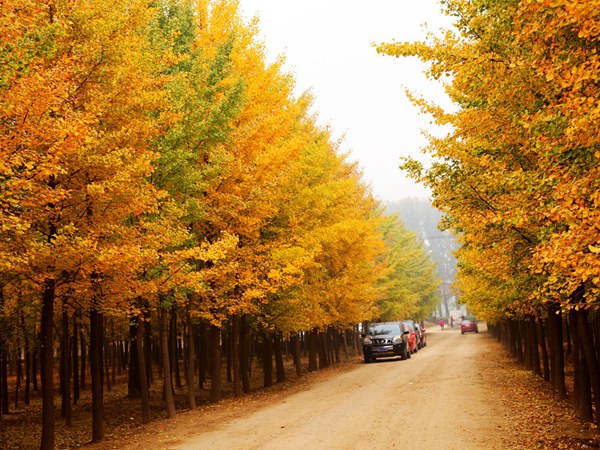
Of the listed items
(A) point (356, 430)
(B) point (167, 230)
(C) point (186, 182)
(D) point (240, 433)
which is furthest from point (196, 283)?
(A) point (356, 430)

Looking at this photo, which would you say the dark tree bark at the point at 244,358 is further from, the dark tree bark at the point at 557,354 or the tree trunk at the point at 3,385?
the dark tree bark at the point at 557,354

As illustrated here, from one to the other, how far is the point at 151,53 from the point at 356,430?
330 inches

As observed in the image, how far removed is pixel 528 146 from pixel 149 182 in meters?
8.30

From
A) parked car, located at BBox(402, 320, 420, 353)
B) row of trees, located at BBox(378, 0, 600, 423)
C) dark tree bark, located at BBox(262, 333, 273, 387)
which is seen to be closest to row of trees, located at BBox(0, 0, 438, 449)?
dark tree bark, located at BBox(262, 333, 273, 387)

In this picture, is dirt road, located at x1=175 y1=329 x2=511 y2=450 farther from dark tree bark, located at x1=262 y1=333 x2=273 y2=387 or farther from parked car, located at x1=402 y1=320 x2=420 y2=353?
parked car, located at x1=402 y1=320 x2=420 y2=353

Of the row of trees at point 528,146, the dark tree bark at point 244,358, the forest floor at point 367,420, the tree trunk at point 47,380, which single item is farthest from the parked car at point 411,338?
the tree trunk at point 47,380

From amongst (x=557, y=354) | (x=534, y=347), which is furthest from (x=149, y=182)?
(x=534, y=347)

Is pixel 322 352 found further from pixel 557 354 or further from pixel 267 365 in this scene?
pixel 557 354

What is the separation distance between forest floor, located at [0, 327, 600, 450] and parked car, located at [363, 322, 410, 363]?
877 centimetres

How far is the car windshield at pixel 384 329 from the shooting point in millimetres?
29812

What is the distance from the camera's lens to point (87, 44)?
1040cm

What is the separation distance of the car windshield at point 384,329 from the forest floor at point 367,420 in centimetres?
932

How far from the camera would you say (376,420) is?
11.4 metres

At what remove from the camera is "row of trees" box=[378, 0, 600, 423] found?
542 cm
